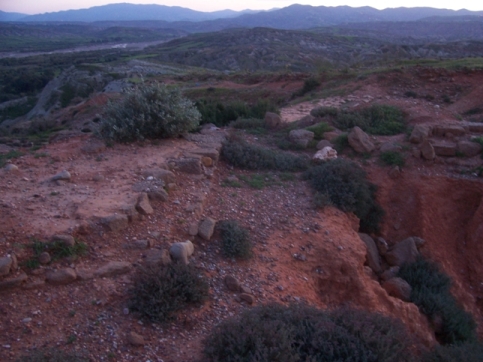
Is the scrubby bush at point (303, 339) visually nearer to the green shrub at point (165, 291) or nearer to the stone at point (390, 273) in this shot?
the green shrub at point (165, 291)

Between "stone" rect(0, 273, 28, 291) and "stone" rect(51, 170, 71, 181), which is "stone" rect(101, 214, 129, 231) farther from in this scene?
"stone" rect(51, 170, 71, 181)

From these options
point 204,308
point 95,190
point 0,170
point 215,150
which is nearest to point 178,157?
point 215,150

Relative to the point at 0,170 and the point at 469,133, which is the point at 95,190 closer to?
the point at 0,170

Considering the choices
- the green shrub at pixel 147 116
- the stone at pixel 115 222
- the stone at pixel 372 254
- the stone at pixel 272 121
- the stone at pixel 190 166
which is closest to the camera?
the stone at pixel 115 222

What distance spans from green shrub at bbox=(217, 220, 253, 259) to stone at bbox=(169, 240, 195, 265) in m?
0.45

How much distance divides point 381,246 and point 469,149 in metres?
2.62

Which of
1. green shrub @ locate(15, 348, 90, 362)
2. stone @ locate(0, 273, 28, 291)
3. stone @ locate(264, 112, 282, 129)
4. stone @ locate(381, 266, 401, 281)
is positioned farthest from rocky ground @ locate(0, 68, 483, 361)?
stone @ locate(264, 112, 282, 129)

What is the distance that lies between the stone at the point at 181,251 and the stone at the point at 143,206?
668mm

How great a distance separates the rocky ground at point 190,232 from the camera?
3762 mm

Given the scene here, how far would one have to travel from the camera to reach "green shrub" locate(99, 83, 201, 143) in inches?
283

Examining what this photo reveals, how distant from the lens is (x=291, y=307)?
389 cm

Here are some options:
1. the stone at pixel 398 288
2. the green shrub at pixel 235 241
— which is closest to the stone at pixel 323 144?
the stone at pixel 398 288

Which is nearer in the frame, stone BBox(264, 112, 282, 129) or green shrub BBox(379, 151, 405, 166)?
green shrub BBox(379, 151, 405, 166)

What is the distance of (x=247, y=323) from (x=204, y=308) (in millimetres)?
762
